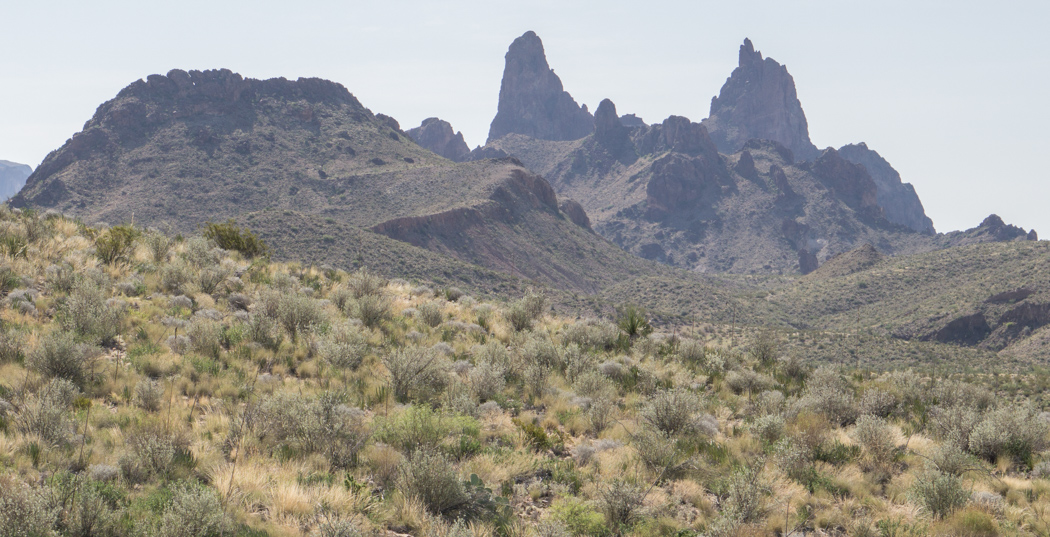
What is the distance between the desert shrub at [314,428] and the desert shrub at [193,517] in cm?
152

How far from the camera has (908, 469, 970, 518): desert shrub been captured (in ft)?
19.8

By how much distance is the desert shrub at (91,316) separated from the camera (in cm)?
839

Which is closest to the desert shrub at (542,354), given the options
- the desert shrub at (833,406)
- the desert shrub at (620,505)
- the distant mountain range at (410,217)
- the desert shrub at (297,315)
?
the desert shrub at (297,315)

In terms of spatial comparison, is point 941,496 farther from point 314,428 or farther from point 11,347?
point 11,347

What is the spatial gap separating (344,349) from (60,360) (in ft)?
12.1

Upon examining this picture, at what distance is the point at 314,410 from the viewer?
6.30 meters

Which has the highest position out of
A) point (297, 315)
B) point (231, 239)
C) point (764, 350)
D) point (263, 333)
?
point (231, 239)

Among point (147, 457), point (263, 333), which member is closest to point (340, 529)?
point (147, 457)

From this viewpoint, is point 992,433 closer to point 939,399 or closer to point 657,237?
point 939,399

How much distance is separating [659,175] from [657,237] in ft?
79.2

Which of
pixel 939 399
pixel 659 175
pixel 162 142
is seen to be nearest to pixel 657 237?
pixel 659 175

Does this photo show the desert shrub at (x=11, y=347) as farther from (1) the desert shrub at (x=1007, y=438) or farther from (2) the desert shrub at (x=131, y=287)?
(1) the desert shrub at (x=1007, y=438)

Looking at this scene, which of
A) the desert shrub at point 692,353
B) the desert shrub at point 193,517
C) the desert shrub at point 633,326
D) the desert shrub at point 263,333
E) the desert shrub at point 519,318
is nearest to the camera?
the desert shrub at point 193,517

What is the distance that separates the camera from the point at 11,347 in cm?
730
